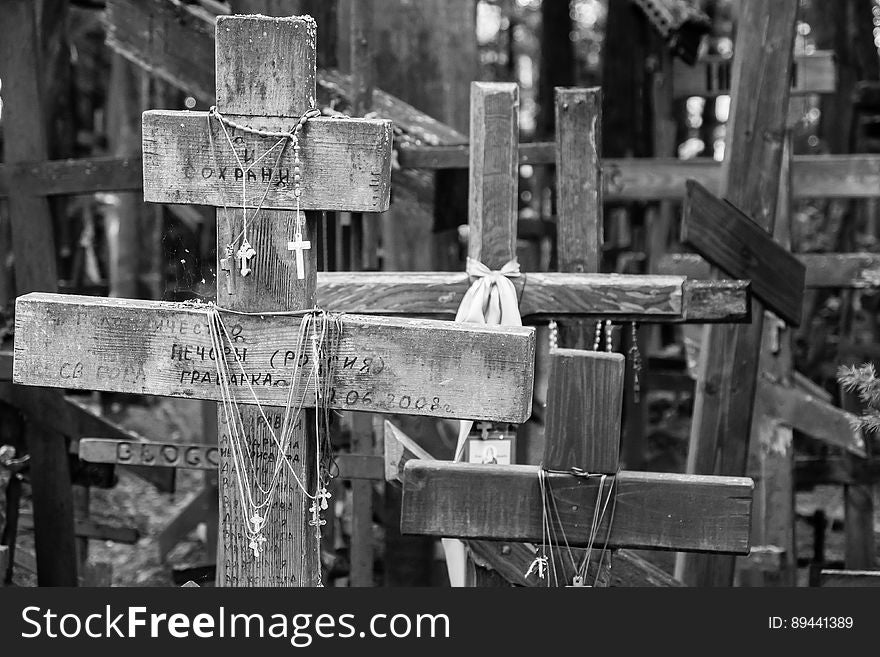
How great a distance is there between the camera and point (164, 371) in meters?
3.00

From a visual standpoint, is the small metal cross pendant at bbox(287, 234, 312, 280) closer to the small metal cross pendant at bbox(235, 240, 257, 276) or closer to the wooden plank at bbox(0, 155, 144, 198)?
the small metal cross pendant at bbox(235, 240, 257, 276)

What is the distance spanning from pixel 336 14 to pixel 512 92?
2.51 metres

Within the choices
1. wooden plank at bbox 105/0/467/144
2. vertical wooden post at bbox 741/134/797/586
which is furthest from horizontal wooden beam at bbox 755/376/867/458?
wooden plank at bbox 105/0/467/144

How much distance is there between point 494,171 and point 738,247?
1087mm

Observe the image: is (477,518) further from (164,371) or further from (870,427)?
(870,427)

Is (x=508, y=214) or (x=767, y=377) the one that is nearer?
(x=508, y=214)

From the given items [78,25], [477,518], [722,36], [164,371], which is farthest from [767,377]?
[722,36]

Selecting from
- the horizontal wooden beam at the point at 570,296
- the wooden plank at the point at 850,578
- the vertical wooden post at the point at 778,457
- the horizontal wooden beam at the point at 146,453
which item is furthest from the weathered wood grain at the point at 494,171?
the vertical wooden post at the point at 778,457

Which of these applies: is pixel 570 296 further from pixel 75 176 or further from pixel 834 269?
pixel 75 176

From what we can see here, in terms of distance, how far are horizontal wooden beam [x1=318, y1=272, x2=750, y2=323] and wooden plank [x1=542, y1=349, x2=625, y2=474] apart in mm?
1019

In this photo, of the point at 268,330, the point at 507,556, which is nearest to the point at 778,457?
the point at 507,556

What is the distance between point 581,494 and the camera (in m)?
3.01

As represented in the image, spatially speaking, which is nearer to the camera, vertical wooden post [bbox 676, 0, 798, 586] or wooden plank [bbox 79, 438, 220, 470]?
vertical wooden post [bbox 676, 0, 798, 586]

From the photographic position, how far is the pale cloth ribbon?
12.7ft
